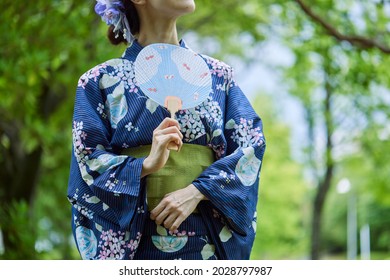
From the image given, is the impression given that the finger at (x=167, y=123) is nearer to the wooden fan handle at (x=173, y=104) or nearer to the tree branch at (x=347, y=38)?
the wooden fan handle at (x=173, y=104)

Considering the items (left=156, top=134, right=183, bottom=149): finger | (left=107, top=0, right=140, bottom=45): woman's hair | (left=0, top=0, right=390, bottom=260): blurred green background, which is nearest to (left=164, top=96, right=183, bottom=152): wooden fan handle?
(left=156, top=134, right=183, bottom=149): finger

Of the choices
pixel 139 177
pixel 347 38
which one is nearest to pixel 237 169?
pixel 139 177

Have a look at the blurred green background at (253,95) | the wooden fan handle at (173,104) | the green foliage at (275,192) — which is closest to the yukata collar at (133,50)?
the wooden fan handle at (173,104)

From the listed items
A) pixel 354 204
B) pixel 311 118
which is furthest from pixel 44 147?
pixel 354 204

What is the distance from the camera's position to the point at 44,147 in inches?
262

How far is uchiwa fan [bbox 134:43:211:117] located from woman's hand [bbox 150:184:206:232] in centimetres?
22

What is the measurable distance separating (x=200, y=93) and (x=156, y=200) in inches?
13.2

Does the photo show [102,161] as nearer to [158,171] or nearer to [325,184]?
[158,171]

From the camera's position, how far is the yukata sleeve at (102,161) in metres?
2.01

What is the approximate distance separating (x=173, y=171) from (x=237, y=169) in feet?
0.61
